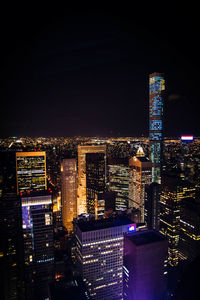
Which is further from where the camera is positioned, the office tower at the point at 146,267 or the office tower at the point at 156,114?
the office tower at the point at 156,114

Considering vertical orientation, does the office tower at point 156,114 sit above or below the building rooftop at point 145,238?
above

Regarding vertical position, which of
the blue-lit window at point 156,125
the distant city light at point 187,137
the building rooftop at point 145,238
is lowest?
the building rooftop at point 145,238

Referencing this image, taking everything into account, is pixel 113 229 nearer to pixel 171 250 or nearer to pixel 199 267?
pixel 171 250

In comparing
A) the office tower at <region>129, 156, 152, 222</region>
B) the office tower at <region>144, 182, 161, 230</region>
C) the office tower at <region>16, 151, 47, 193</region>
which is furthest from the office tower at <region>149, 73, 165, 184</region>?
the office tower at <region>16, 151, 47, 193</region>

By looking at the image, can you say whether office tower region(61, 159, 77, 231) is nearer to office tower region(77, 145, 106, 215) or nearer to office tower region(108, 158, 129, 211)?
office tower region(77, 145, 106, 215)

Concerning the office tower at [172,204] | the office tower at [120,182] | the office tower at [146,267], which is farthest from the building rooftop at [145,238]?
the office tower at [120,182]

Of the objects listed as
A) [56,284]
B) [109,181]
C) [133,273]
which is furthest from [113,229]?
[109,181]

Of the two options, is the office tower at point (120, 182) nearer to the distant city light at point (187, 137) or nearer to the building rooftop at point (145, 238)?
the distant city light at point (187, 137)
